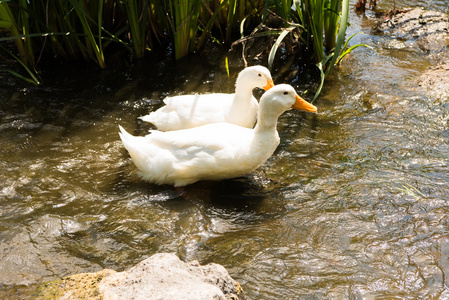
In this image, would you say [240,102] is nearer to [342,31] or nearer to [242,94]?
[242,94]

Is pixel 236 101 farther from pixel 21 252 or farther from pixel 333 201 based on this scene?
pixel 21 252

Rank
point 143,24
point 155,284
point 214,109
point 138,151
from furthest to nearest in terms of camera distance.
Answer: point 143,24 → point 214,109 → point 138,151 → point 155,284

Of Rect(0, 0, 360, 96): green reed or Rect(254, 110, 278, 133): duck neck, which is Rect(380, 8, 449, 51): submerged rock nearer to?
Rect(0, 0, 360, 96): green reed

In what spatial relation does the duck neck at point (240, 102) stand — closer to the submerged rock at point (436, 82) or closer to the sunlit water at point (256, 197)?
the sunlit water at point (256, 197)

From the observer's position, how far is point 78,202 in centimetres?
344

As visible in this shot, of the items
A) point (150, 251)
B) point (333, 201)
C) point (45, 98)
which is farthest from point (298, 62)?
point (150, 251)

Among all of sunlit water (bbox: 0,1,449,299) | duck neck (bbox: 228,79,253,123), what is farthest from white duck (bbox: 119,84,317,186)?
duck neck (bbox: 228,79,253,123)

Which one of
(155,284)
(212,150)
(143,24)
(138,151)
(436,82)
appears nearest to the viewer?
(155,284)

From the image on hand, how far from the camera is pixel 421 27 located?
6254mm

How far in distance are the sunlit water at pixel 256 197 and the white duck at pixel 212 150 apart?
0.19 m

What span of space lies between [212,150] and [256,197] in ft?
1.73

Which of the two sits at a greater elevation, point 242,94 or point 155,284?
point 155,284

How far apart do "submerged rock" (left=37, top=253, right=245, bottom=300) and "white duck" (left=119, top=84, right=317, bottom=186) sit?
131 cm

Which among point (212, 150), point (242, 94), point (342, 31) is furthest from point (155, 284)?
point (342, 31)
